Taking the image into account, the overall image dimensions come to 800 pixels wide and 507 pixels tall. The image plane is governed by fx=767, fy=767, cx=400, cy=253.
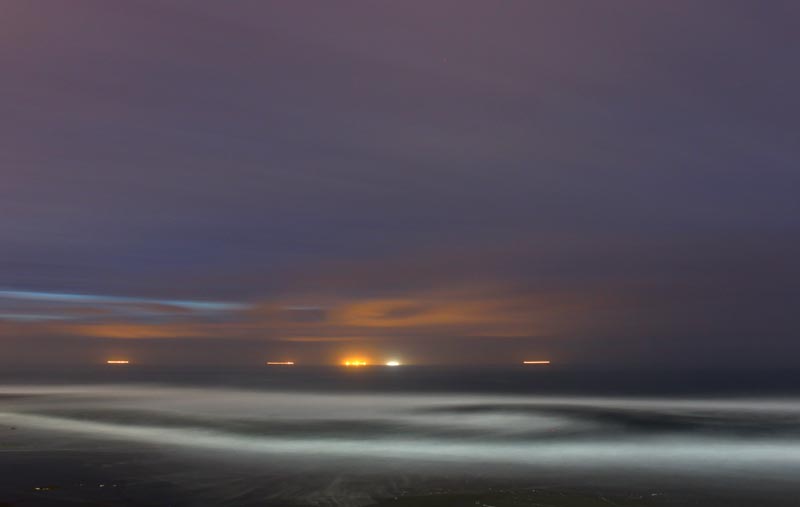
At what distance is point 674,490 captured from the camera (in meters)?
23.4

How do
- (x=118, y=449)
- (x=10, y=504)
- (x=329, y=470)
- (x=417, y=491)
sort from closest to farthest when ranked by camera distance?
(x=10, y=504) < (x=417, y=491) < (x=329, y=470) < (x=118, y=449)

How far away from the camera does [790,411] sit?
63594mm

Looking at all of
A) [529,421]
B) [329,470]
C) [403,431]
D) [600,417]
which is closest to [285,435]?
[403,431]

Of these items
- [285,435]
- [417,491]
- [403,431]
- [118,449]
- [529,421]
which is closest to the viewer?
[417,491]

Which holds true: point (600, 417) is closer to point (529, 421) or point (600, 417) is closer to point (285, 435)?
point (529, 421)

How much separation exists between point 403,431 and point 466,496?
21.9 metres

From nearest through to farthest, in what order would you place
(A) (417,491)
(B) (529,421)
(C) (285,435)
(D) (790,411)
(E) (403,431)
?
(A) (417,491)
(C) (285,435)
(E) (403,431)
(B) (529,421)
(D) (790,411)

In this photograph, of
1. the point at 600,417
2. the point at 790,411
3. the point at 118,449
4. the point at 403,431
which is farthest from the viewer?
the point at 790,411

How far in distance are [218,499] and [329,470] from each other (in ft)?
19.9

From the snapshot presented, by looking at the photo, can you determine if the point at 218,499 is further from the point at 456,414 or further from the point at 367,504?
the point at 456,414

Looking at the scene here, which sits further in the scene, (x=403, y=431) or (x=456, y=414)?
(x=456, y=414)

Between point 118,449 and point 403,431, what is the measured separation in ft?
53.0

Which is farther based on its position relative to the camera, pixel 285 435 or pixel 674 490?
pixel 285 435

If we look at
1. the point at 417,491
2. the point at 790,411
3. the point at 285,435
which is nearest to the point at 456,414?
Answer: the point at 285,435
